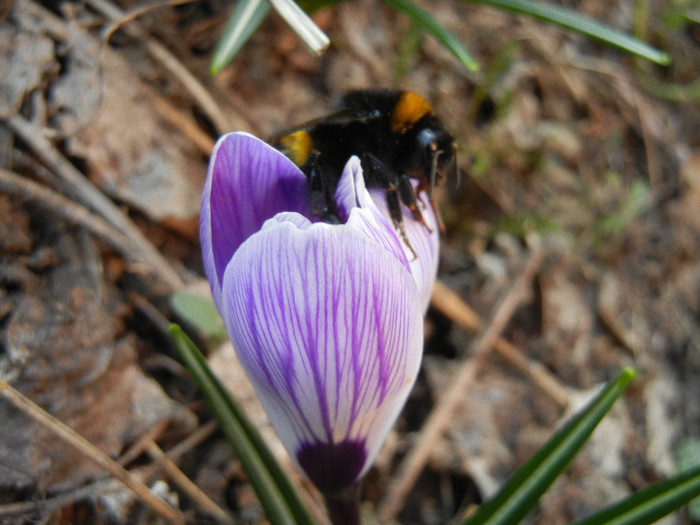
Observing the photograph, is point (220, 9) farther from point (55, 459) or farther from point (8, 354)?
point (55, 459)

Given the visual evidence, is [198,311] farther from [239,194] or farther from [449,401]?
[449,401]

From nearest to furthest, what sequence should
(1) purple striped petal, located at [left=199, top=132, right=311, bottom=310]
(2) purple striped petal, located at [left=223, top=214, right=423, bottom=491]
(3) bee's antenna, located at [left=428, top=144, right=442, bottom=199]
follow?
1. (2) purple striped petal, located at [left=223, top=214, right=423, bottom=491]
2. (1) purple striped petal, located at [left=199, top=132, right=311, bottom=310]
3. (3) bee's antenna, located at [left=428, top=144, right=442, bottom=199]

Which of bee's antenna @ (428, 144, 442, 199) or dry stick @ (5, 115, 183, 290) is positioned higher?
bee's antenna @ (428, 144, 442, 199)

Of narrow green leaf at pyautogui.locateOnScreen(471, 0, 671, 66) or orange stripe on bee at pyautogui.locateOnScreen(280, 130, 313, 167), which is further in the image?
narrow green leaf at pyautogui.locateOnScreen(471, 0, 671, 66)

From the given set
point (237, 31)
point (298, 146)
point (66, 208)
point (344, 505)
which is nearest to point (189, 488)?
point (344, 505)

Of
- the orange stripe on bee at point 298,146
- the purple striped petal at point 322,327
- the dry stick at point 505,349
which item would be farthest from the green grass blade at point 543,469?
the dry stick at point 505,349

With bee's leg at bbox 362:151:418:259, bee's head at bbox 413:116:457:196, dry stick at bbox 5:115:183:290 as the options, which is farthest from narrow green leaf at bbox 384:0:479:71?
dry stick at bbox 5:115:183:290

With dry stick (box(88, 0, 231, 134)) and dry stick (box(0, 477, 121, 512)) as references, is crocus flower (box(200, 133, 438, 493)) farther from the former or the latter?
dry stick (box(88, 0, 231, 134))

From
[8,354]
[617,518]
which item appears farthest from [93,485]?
[617,518]
